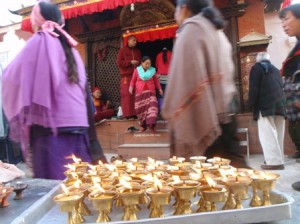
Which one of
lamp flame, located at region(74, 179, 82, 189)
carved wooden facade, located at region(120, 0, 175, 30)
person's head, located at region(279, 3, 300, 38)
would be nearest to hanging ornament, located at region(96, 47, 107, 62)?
carved wooden facade, located at region(120, 0, 175, 30)

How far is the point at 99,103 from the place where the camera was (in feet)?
25.4

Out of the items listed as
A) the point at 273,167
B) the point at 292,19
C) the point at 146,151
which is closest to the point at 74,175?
the point at 292,19

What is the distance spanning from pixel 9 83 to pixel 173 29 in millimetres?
5194

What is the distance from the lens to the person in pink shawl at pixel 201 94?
1.97 meters

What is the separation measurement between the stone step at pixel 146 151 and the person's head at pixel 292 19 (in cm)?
318

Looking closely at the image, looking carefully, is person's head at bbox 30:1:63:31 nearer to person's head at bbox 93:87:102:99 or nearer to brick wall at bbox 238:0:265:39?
brick wall at bbox 238:0:265:39

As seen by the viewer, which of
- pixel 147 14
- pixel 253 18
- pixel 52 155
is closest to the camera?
pixel 52 155

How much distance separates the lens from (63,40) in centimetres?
231

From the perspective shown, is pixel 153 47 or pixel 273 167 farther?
pixel 153 47

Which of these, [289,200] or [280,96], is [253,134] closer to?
[280,96]

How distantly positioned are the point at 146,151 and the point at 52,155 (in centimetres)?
388

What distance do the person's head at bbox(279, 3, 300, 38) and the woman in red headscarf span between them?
5034 mm

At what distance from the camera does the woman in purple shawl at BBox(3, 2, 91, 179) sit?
2064 millimetres

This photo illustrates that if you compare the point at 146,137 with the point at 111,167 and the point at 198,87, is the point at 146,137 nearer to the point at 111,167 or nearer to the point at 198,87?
the point at 198,87
